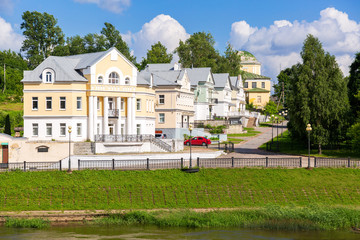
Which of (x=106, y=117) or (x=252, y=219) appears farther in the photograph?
(x=106, y=117)

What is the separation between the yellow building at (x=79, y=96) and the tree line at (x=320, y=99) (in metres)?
17.5

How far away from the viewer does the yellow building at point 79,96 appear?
47438 mm

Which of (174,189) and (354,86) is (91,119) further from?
(354,86)

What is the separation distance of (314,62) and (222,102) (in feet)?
121

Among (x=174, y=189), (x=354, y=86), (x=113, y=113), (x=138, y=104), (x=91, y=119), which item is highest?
(x=354, y=86)

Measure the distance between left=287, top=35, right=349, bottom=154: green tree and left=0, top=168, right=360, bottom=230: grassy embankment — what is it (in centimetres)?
1127

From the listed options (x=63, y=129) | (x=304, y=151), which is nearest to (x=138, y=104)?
(x=63, y=129)

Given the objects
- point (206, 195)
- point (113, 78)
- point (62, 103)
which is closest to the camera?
point (206, 195)

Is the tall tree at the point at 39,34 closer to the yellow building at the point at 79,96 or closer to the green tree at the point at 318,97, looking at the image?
the yellow building at the point at 79,96

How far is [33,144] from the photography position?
147ft

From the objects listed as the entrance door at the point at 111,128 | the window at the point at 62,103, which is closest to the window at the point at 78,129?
the window at the point at 62,103

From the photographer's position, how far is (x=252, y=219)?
29.4 meters

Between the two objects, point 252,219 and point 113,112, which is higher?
point 113,112

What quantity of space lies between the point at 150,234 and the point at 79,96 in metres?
24.3
